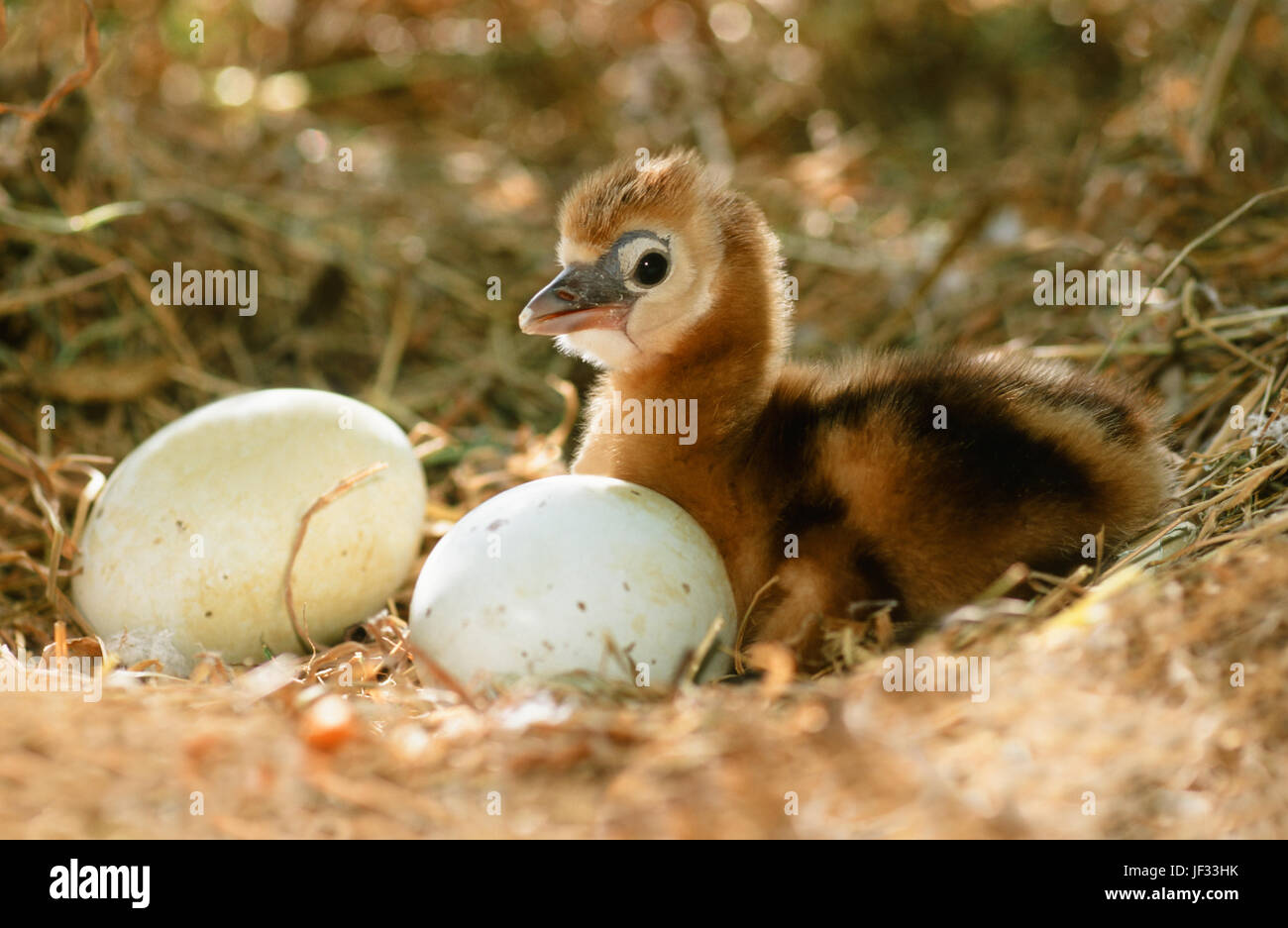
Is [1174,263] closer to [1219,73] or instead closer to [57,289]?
[1219,73]

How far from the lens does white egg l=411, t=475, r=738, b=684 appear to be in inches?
72.2

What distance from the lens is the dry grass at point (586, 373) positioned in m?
1.38

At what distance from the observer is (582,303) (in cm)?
219

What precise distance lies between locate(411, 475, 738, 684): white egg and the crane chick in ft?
0.58

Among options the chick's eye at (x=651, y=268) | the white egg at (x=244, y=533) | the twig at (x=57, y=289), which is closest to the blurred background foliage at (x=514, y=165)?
the twig at (x=57, y=289)

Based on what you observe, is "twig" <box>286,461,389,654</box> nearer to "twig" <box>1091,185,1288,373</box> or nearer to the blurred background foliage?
the blurred background foliage

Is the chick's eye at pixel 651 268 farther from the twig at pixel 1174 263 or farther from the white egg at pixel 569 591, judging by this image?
the twig at pixel 1174 263

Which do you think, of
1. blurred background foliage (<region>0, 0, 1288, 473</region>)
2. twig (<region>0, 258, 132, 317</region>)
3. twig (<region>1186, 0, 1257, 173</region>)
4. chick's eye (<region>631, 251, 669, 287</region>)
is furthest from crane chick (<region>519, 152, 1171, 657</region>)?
twig (<region>1186, 0, 1257, 173</region>)

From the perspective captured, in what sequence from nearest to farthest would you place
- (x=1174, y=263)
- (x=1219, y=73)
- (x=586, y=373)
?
(x=1174, y=263)
(x=586, y=373)
(x=1219, y=73)

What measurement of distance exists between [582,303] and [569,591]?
1.93ft

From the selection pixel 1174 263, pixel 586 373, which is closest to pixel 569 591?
Result: pixel 586 373

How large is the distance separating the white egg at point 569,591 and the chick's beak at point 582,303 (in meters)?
0.34

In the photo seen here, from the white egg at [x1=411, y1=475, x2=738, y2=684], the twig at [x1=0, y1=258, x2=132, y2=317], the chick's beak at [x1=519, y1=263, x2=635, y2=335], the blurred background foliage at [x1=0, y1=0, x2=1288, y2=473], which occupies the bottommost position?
the white egg at [x1=411, y1=475, x2=738, y2=684]

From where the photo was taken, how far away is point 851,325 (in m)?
3.29
